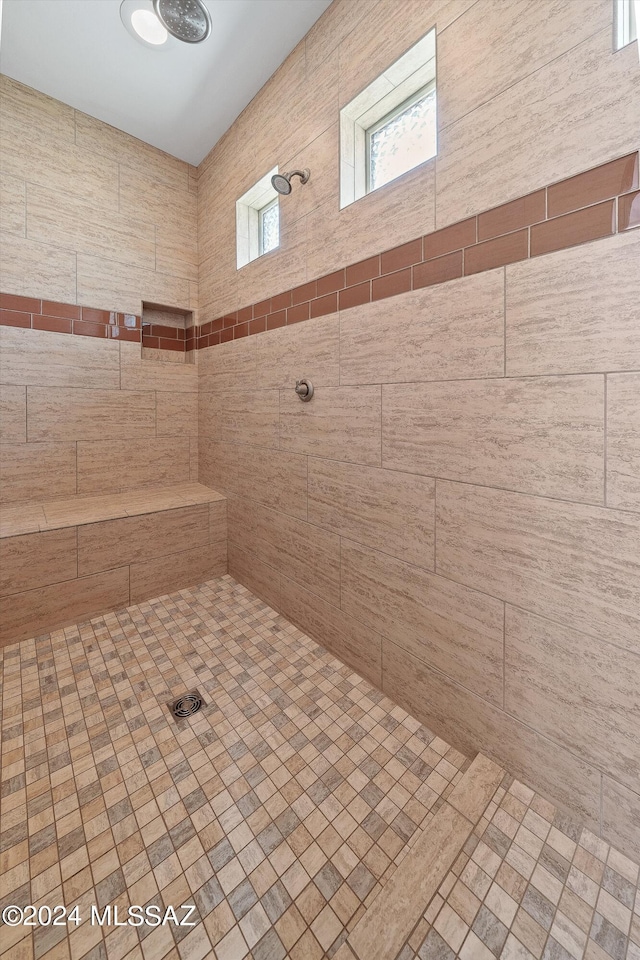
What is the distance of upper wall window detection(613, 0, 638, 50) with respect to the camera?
0.90 meters

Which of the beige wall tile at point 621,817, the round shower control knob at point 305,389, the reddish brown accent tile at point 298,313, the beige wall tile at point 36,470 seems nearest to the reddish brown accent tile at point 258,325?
the reddish brown accent tile at point 298,313

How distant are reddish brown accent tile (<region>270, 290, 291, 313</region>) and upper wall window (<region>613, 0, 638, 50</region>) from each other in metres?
1.35

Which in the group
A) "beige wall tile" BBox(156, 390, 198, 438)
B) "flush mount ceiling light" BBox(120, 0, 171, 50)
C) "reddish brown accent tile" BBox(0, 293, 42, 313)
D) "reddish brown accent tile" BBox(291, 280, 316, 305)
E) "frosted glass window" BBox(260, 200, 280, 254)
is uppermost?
"flush mount ceiling light" BBox(120, 0, 171, 50)

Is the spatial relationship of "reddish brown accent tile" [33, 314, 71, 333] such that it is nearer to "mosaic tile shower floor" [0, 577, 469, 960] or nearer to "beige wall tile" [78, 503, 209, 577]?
"beige wall tile" [78, 503, 209, 577]

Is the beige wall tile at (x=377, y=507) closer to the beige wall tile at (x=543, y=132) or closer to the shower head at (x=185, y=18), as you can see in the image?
the beige wall tile at (x=543, y=132)

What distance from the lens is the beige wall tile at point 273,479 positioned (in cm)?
193

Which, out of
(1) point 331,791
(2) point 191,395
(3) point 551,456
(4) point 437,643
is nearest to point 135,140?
(2) point 191,395

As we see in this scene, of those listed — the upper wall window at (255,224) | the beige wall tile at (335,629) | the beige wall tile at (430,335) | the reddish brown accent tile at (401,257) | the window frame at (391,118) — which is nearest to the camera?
the beige wall tile at (430,335)

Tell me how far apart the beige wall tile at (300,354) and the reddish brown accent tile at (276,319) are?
26mm

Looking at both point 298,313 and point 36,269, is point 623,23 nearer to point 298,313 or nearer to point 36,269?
point 298,313

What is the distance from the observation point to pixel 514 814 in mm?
1070

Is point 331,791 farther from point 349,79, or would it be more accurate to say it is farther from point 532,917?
point 349,79

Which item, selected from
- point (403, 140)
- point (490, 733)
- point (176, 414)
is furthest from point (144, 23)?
point (490, 733)

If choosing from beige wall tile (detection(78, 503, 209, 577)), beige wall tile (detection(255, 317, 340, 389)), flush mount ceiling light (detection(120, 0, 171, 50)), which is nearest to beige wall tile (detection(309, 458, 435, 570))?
beige wall tile (detection(255, 317, 340, 389))
